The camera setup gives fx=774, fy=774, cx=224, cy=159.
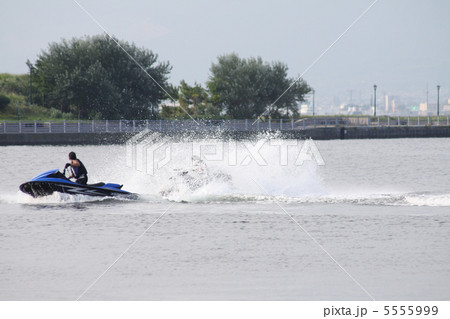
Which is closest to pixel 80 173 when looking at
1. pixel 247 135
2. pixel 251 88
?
pixel 247 135

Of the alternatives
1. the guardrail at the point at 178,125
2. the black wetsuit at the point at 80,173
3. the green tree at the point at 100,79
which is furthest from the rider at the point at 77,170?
the green tree at the point at 100,79

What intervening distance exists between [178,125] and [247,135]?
732 cm

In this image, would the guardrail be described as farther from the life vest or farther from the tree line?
the life vest

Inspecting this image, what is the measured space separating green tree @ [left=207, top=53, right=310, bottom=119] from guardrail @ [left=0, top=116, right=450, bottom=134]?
4.41 meters

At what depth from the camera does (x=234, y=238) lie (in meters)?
20.8

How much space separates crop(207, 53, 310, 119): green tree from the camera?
96562 millimetres

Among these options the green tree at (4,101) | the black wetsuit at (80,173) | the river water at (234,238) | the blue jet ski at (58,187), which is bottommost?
the river water at (234,238)

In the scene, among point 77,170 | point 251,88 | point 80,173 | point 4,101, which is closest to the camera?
point 77,170

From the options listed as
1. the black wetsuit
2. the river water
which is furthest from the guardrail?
the black wetsuit

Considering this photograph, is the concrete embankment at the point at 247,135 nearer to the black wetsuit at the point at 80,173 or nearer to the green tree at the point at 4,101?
the green tree at the point at 4,101

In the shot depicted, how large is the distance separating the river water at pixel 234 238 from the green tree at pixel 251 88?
5969 centimetres

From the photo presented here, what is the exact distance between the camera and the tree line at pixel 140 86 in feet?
275

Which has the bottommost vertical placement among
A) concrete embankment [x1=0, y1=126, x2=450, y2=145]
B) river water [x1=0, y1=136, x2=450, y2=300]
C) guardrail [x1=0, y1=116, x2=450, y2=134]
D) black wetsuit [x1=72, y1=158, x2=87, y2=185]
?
river water [x1=0, y1=136, x2=450, y2=300]

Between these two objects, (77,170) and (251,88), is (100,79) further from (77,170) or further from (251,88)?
(77,170)
